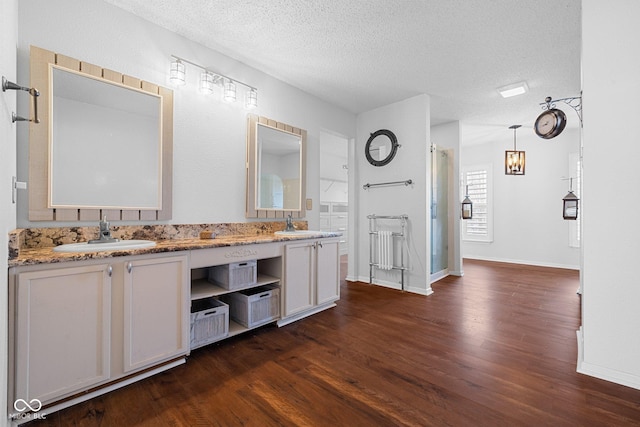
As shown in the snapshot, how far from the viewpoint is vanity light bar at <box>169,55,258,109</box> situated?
2199 mm

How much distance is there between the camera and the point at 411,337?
89.8 inches

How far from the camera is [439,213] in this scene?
437 centimetres

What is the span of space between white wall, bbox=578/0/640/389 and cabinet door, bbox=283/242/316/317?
1977 mm

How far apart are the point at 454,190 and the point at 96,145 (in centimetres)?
464

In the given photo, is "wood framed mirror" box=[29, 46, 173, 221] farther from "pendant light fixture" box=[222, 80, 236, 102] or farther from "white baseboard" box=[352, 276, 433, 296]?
"white baseboard" box=[352, 276, 433, 296]

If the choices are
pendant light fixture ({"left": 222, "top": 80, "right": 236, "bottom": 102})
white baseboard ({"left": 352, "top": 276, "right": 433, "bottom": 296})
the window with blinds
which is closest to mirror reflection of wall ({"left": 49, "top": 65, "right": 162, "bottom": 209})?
pendant light fixture ({"left": 222, "top": 80, "right": 236, "bottom": 102})

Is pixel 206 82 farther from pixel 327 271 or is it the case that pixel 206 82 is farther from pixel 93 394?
pixel 93 394

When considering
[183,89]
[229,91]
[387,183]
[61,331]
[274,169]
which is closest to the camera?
[61,331]

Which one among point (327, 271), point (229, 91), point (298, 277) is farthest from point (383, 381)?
point (229, 91)

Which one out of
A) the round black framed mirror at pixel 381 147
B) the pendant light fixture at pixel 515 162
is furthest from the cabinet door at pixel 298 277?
the pendant light fixture at pixel 515 162

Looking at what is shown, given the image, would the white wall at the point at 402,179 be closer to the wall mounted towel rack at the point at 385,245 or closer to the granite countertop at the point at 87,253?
the wall mounted towel rack at the point at 385,245

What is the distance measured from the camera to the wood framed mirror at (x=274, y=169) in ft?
9.00

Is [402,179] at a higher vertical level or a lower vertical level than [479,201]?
higher

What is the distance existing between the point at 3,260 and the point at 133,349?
30.7 inches
